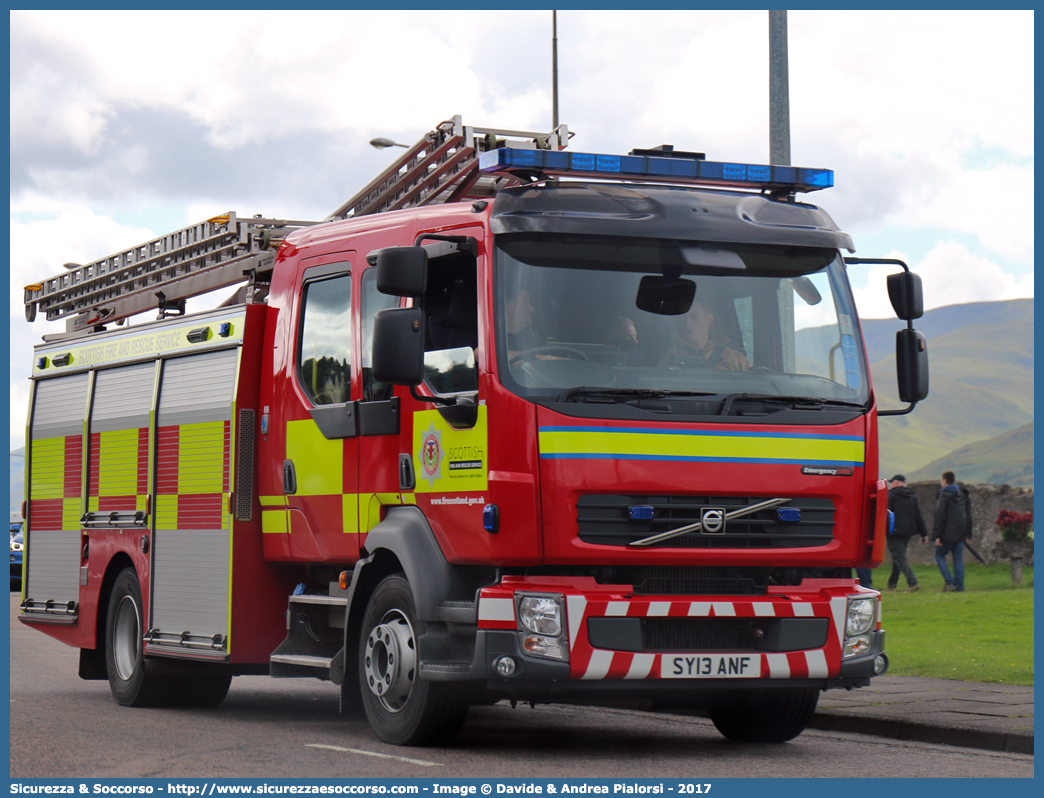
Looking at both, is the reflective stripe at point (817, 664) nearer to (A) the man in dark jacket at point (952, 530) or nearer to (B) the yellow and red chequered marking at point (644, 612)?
(B) the yellow and red chequered marking at point (644, 612)

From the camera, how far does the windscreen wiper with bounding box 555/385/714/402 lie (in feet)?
25.9

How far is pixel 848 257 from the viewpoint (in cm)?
888

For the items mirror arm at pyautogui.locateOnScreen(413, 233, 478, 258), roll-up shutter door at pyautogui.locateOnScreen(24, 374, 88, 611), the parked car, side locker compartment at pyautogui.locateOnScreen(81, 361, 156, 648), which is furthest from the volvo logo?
the parked car

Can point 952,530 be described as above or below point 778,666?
above

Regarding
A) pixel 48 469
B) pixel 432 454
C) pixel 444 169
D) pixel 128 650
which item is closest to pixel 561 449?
pixel 432 454

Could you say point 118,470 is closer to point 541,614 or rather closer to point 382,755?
point 382,755

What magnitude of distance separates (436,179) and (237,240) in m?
1.94

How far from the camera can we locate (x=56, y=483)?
1232cm

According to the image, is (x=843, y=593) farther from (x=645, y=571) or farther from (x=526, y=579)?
(x=526, y=579)

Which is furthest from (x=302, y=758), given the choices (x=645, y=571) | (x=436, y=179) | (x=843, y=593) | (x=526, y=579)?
(x=436, y=179)

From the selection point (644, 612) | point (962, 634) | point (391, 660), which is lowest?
point (962, 634)

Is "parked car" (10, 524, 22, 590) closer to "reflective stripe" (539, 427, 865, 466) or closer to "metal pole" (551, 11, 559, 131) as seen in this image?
"metal pole" (551, 11, 559, 131)

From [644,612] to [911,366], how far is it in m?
2.22

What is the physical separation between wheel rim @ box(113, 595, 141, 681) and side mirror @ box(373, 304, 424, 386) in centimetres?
405
